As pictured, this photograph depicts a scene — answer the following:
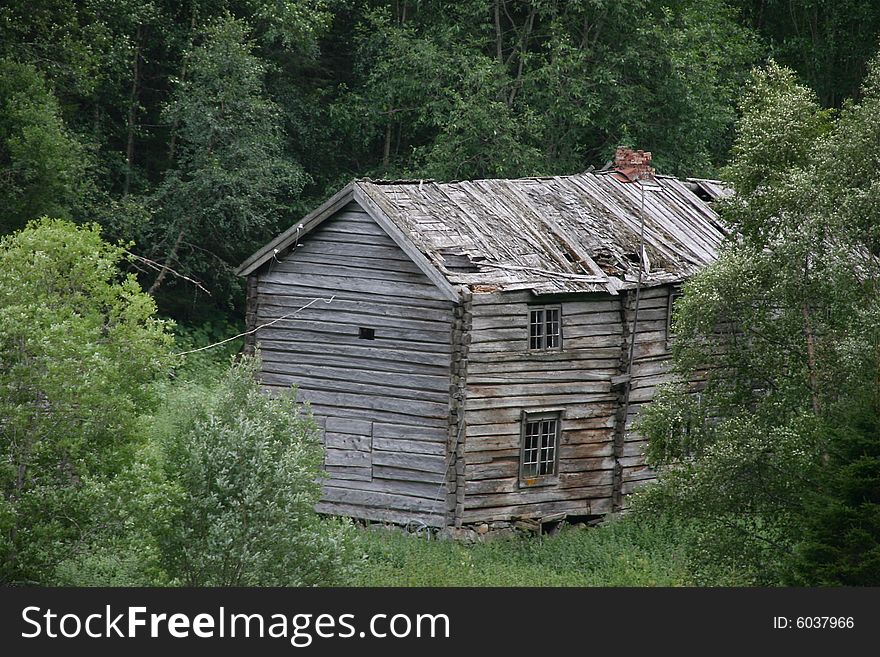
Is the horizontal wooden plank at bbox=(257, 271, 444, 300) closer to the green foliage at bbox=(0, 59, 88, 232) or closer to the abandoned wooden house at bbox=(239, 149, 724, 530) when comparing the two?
the abandoned wooden house at bbox=(239, 149, 724, 530)

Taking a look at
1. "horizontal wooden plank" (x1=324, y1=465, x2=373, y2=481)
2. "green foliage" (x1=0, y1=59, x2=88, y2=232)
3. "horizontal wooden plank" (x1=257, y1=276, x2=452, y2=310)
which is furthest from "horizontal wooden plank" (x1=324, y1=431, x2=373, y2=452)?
"green foliage" (x1=0, y1=59, x2=88, y2=232)

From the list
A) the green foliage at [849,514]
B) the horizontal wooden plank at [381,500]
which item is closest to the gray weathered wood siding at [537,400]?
the horizontal wooden plank at [381,500]

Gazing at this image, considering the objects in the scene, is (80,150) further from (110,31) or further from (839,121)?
(839,121)

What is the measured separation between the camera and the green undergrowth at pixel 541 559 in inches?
806

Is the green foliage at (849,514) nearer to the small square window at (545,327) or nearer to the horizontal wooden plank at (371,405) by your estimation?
the small square window at (545,327)

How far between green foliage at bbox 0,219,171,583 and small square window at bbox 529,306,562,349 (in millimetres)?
8648

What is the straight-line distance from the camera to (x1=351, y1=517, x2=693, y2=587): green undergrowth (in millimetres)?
20469

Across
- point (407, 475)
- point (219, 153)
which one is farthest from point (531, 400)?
point (219, 153)

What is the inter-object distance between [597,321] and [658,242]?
282 cm

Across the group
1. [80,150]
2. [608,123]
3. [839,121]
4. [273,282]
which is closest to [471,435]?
[273,282]

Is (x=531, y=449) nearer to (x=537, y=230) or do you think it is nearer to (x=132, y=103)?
(x=537, y=230)

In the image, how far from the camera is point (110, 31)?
108 feet

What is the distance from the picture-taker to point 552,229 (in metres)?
25.9

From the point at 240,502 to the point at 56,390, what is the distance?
280 cm
